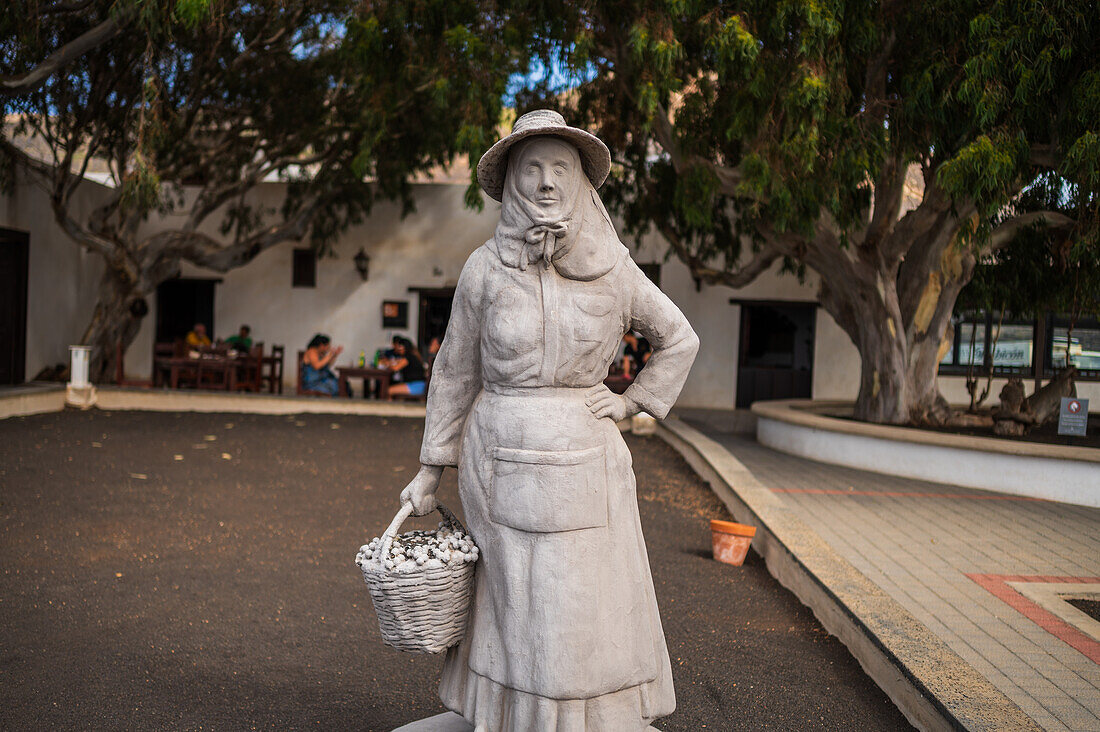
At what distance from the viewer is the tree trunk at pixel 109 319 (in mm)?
14109

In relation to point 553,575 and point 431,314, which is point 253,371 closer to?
point 431,314

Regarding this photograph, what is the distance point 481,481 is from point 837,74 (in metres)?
6.67

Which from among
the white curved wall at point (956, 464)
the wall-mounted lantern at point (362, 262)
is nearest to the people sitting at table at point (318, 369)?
the wall-mounted lantern at point (362, 262)

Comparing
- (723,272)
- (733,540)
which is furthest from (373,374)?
(733,540)

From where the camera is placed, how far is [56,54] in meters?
9.70

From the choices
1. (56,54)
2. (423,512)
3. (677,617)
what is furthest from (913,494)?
(56,54)

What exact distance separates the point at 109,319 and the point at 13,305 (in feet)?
4.87

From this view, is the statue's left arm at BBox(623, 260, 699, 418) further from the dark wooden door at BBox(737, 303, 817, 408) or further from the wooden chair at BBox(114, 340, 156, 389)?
the dark wooden door at BBox(737, 303, 817, 408)

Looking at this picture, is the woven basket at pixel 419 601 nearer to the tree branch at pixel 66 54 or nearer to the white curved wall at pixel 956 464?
the white curved wall at pixel 956 464

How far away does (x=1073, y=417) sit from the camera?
29.7 ft

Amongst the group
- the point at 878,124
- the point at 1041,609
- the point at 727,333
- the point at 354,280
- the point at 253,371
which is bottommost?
the point at 1041,609

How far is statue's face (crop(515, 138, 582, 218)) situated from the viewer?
2475 millimetres

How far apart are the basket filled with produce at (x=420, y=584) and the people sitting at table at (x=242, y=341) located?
1393cm

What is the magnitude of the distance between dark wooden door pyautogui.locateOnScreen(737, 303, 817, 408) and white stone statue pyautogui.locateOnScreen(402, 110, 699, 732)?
13857 millimetres
